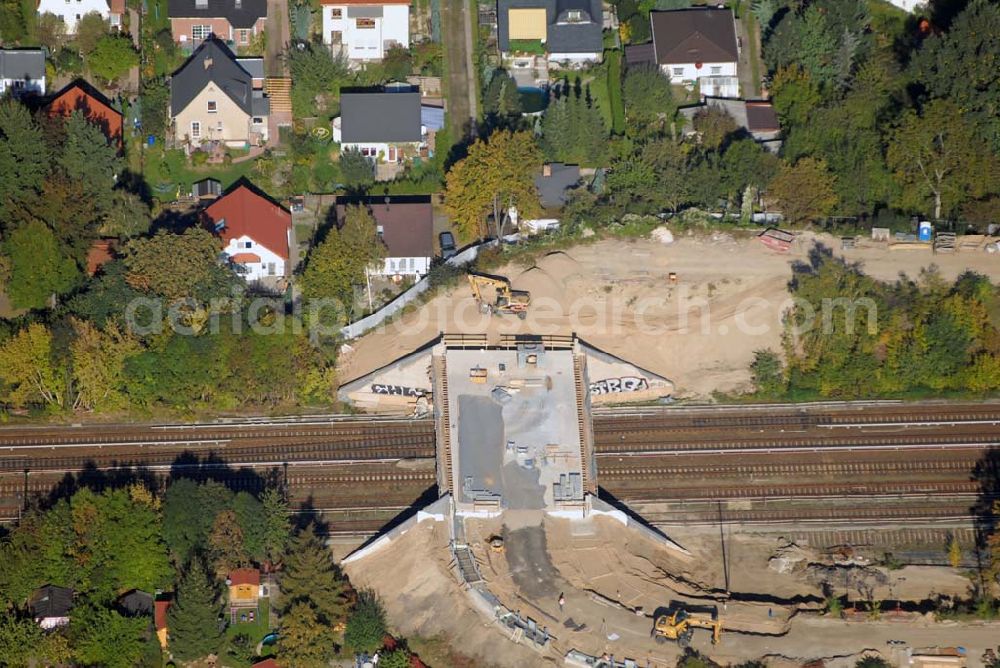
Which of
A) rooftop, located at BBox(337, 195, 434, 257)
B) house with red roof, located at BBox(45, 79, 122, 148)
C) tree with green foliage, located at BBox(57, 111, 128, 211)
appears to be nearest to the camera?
tree with green foliage, located at BBox(57, 111, 128, 211)

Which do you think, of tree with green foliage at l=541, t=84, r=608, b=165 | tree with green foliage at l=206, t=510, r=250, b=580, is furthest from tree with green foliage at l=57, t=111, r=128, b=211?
tree with green foliage at l=541, t=84, r=608, b=165

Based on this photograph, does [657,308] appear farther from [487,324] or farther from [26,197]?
[26,197]

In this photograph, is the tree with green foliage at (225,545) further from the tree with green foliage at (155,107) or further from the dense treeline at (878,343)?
the dense treeline at (878,343)

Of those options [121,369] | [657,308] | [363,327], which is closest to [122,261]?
[121,369]

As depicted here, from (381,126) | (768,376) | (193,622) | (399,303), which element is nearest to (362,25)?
(381,126)

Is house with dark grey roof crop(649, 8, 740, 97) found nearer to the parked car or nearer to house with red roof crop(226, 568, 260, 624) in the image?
the parked car
